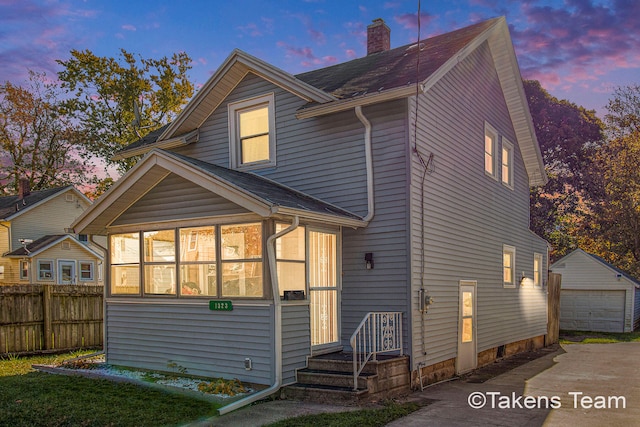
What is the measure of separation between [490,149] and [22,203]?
26095mm

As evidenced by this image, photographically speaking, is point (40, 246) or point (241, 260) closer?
point (241, 260)

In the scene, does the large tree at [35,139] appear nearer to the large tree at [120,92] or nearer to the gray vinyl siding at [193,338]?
the large tree at [120,92]

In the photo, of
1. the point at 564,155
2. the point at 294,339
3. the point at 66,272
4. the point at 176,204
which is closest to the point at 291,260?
the point at 294,339

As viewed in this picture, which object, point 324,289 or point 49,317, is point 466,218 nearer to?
point 324,289

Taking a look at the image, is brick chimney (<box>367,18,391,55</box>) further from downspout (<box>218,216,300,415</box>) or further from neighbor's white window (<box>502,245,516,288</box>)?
downspout (<box>218,216,300,415</box>)

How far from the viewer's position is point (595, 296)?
962 inches

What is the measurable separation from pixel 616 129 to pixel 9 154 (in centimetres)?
3689

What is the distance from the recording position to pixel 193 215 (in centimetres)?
981

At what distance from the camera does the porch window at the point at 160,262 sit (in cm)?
1032

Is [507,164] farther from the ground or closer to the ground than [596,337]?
farther from the ground

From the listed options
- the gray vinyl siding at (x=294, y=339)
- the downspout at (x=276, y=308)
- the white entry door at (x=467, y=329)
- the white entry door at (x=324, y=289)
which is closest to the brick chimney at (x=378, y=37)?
the white entry door at (x=467, y=329)

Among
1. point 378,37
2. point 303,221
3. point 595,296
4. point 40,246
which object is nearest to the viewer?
point 303,221

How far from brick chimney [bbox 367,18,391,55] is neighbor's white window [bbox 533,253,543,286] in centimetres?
779

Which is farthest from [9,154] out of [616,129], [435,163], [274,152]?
[616,129]
